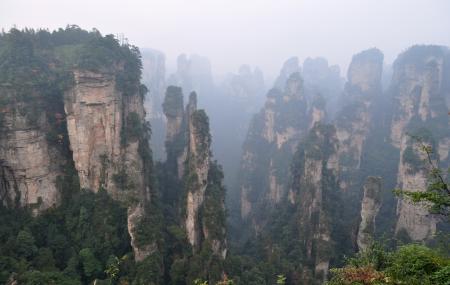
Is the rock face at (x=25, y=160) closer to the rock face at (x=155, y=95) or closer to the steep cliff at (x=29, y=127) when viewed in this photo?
the steep cliff at (x=29, y=127)

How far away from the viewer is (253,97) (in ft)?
362

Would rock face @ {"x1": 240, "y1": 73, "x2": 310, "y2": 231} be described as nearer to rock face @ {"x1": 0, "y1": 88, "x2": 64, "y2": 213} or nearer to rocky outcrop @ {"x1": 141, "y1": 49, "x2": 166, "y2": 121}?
rocky outcrop @ {"x1": 141, "y1": 49, "x2": 166, "y2": 121}

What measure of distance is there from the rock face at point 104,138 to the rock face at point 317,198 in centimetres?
1334

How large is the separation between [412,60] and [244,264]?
49.0 metres

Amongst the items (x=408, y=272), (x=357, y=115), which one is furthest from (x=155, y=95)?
(x=408, y=272)

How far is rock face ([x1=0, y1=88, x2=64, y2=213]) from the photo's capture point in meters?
24.4

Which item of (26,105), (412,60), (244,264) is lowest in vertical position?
(244,264)

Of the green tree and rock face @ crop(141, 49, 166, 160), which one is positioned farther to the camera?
rock face @ crop(141, 49, 166, 160)

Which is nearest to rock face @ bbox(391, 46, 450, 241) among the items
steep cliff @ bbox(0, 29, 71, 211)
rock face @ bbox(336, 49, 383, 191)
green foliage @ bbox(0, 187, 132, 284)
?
rock face @ bbox(336, 49, 383, 191)

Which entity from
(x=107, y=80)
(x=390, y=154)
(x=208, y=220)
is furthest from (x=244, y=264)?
(x=390, y=154)

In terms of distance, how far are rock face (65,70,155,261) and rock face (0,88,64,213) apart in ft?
5.57

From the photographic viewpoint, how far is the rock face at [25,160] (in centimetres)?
2436

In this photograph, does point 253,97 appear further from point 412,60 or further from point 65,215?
point 65,215

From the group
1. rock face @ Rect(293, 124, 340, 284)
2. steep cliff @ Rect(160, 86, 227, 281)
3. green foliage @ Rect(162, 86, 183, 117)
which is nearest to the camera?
steep cliff @ Rect(160, 86, 227, 281)
